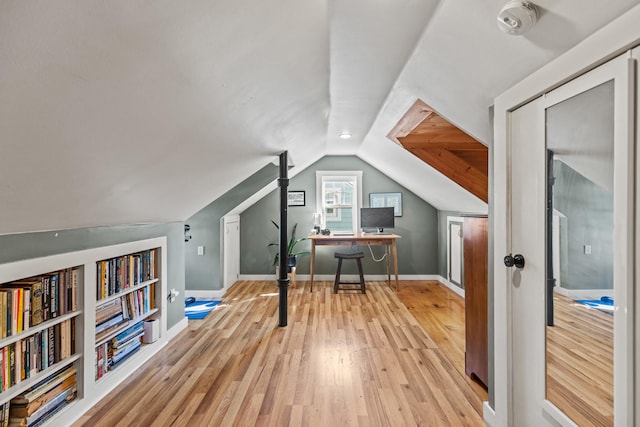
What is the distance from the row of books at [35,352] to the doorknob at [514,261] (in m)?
2.34

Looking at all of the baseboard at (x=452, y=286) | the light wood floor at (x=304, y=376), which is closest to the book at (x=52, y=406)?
the light wood floor at (x=304, y=376)

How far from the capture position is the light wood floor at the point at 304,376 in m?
1.77

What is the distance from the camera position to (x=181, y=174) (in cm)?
200

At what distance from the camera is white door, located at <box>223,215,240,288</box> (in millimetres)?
4508

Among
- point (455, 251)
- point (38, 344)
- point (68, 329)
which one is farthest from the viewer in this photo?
point (455, 251)

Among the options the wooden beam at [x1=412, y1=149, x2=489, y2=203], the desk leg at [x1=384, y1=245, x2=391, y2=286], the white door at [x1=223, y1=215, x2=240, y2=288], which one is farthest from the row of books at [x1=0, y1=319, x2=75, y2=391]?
the desk leg at [x1=384, y1=245, x2=391, y2=286]

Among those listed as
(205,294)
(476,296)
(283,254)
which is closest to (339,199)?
(283,254)

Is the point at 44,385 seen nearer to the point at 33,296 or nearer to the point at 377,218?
the point at 33,296

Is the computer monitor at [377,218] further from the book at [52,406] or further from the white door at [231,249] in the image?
the book at [52,406]

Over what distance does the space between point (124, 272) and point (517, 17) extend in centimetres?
264

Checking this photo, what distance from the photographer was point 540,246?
1338 mm

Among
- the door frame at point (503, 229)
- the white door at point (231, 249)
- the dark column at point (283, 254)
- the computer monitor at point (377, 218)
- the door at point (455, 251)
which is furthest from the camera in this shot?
the computer monitor at point (377, 218)

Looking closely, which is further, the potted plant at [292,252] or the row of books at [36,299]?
the potted plant at [292,252]

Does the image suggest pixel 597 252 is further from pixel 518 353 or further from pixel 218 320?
pixel 218 320
